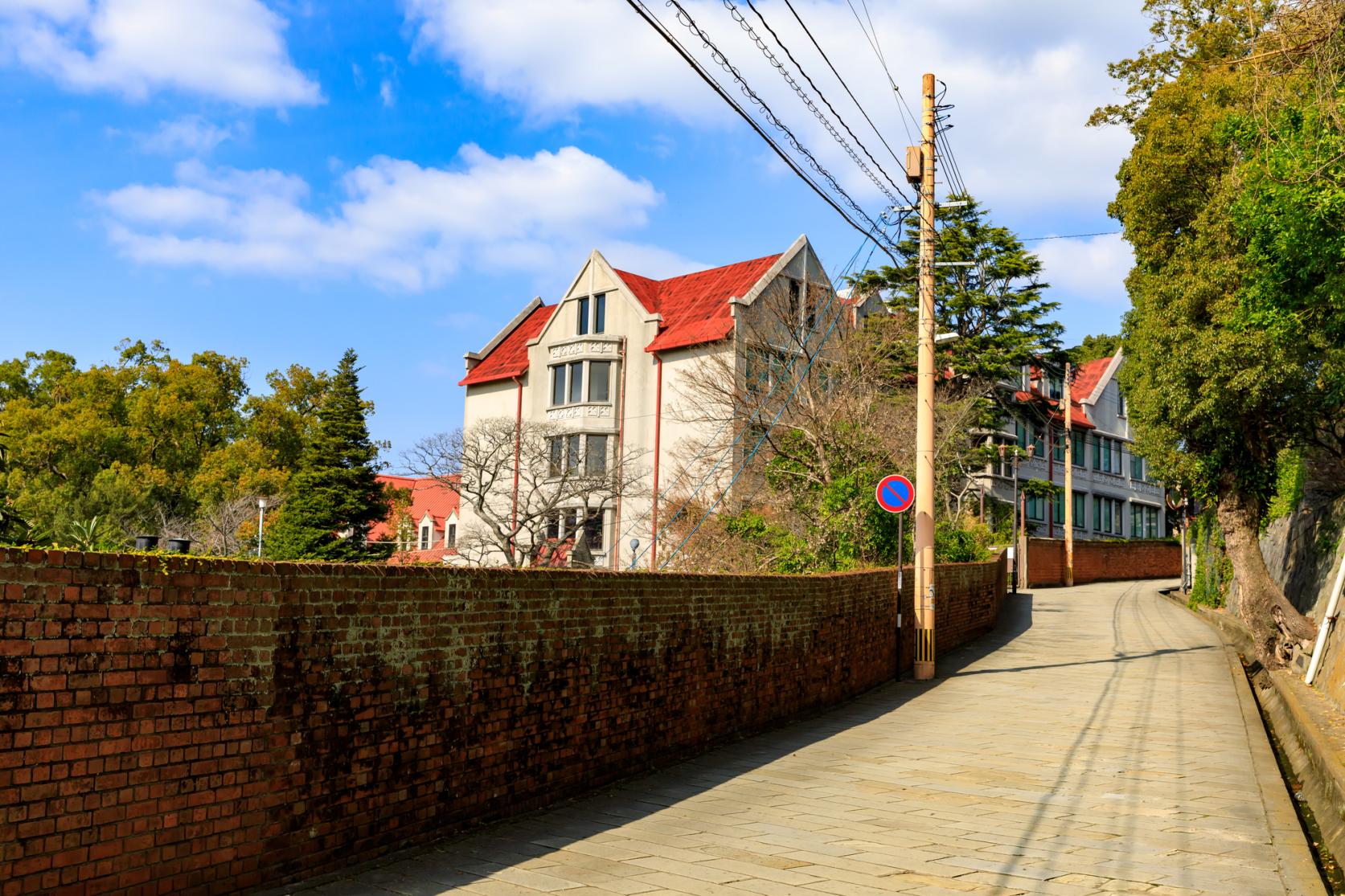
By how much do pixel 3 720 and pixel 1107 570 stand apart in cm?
5386

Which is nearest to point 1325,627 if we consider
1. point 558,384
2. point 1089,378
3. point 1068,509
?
point 558,384

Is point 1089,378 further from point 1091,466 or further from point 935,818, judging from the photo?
point 935,818

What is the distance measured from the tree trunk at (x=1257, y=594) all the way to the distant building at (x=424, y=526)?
25.6 m

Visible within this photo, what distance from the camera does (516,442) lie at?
40156 millimetres

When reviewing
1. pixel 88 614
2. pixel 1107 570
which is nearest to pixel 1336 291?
pixel 88 614

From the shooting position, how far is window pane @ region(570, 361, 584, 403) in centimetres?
4219

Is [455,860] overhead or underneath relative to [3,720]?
underneath

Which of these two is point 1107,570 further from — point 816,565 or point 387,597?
point 387,597

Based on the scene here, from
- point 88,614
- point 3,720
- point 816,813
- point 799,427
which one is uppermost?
point 799,427

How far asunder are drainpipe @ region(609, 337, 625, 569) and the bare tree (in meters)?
0.10

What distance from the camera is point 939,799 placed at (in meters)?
8.89

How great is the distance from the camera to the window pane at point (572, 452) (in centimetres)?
3947

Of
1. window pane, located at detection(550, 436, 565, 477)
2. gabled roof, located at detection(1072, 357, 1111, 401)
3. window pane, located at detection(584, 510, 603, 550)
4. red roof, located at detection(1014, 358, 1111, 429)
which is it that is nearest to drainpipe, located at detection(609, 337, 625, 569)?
window pane, located at detection(584, 510, 603, 550)

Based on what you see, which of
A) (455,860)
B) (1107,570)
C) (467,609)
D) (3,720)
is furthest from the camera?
(1107,570)
